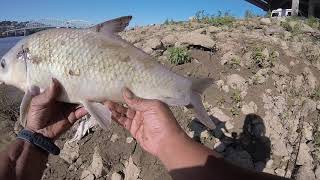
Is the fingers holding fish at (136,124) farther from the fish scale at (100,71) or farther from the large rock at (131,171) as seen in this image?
the large rock at (131,171)

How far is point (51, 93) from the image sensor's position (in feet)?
10.0

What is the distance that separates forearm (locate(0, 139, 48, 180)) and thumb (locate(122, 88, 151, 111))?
3.00 feet

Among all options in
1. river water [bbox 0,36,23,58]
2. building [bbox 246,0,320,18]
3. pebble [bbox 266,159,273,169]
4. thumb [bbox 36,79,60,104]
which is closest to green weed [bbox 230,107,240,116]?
pebble [bbox 266,159,273,169]

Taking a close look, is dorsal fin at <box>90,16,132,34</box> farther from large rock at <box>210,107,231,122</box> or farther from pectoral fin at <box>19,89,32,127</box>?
large rock at <box>210,107,231,122</box>

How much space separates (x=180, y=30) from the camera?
8.82 m

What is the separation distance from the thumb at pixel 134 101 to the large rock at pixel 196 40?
439 cm

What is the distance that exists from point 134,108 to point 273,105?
3.65m

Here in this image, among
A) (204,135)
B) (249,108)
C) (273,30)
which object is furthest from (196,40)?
(204,135)

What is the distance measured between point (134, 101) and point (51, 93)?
55 centimetres

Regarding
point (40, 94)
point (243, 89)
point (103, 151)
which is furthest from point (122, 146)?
point (40, 94)

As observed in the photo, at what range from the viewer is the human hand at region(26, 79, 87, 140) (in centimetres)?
333

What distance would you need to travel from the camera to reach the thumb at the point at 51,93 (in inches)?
119

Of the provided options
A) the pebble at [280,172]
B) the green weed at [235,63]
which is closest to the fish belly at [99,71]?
the pebble at [280,172]

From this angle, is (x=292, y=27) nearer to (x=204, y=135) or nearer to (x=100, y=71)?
(x=204, y=135)
